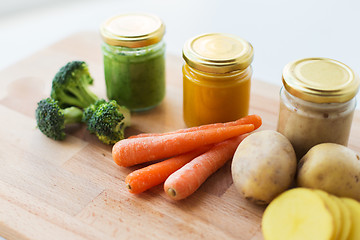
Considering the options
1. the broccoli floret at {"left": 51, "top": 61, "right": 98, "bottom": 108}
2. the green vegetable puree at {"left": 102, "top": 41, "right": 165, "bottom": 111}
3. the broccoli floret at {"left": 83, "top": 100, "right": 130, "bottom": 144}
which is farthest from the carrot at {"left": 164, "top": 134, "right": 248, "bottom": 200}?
the broccoli floret at {"left": 51, "top": 61, "right": 98, "bottom": 108}

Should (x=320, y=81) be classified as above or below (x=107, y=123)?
above

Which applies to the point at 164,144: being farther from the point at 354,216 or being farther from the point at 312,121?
the point at 354,216

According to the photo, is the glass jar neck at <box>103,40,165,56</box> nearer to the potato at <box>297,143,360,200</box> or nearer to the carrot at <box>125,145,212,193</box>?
the carrot at <box>125,145,212,193</box>

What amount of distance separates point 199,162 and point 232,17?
7.96ft

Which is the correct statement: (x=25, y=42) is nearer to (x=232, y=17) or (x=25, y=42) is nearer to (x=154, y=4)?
(x=154, y=4)

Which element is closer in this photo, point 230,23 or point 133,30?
point 133,30

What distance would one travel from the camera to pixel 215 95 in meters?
2.46

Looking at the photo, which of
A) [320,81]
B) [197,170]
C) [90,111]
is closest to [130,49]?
[90,111]

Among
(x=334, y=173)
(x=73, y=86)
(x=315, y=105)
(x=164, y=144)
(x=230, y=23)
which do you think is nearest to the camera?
(x=334, y=173)

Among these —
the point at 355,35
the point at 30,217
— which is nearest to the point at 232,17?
the point at 355,35

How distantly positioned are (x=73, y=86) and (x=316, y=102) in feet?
4.66

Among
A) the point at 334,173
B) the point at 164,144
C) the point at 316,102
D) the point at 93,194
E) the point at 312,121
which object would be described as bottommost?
the point at 93,194

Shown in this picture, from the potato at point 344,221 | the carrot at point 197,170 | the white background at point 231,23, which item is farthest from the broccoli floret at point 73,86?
the potato at point 344,221

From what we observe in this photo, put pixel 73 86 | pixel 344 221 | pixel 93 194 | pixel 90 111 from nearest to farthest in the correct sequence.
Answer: pixel 344 221, pixel 93 194, pixel 90 111, pixel 73 86
